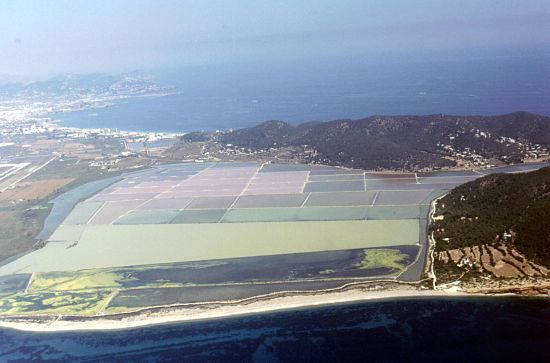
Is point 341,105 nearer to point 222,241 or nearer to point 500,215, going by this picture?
point 500,215

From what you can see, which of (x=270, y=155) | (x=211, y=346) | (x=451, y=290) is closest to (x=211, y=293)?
(x=211, y=346)

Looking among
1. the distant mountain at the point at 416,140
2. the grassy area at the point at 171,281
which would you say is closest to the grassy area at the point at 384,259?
the grassy area at the point at 171,281

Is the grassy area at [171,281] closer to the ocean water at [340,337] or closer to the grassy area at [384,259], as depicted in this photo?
the grassy area at [384,259]

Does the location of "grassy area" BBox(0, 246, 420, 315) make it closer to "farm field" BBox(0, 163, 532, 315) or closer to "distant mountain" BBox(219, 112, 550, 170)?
"farm field" BBox(0, 163, 532, 315)

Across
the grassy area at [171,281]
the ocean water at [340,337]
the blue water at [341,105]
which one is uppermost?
the blue water at [341,105]

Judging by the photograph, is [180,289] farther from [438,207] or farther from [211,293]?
[438,207]

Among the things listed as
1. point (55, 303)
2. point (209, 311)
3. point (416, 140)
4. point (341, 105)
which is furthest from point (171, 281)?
point (341, 105)
